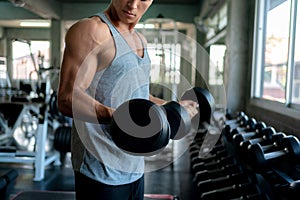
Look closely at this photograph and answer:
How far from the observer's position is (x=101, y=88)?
2.77 ft

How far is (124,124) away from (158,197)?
1517mm

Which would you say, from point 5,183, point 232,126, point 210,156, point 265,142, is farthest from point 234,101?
point 5,183

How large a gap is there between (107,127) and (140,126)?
0.15 meters

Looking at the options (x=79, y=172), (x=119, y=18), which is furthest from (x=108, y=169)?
(x=119, y=18)

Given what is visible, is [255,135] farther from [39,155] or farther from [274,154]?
[39,155]

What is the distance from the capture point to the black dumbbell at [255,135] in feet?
5.73

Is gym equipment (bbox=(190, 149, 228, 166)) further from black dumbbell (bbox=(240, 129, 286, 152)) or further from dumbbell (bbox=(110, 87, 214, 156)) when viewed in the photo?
dumbbell (bbox=(110, 87, 214, 156))

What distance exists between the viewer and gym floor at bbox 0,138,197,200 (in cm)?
268

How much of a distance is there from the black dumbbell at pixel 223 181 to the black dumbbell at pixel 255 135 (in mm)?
398

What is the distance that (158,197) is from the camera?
2.13m

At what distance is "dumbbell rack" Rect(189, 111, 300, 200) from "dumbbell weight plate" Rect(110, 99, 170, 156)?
31.5 inches

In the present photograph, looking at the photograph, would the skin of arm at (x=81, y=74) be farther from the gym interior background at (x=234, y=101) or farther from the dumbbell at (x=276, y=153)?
the dumbbell at (x=276, y=153)

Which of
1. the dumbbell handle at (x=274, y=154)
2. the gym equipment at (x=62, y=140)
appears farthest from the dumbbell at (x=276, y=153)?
the gym equipment at (x=62, y=140)

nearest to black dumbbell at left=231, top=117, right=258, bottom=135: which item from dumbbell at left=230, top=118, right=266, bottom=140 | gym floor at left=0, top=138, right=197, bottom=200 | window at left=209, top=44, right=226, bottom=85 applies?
dumbbell at left=230, top=118, right=266, bottom=140
